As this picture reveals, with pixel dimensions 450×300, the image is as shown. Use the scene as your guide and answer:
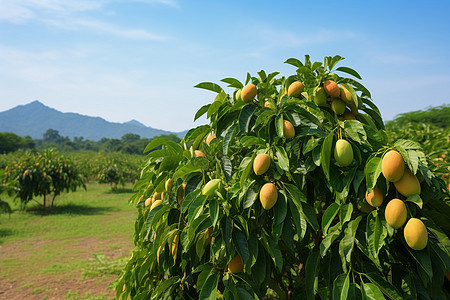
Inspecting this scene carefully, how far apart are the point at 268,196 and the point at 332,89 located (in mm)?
539

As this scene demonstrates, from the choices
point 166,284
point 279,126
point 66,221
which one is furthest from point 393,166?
point 66,221

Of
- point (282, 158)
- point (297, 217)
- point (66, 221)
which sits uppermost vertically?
point (282, 158)

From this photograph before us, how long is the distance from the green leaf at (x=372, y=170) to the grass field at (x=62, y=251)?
4.74 feet

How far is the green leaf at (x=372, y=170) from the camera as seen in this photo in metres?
1.09

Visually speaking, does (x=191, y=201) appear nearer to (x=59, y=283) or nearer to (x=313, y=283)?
(x=313, y=283)

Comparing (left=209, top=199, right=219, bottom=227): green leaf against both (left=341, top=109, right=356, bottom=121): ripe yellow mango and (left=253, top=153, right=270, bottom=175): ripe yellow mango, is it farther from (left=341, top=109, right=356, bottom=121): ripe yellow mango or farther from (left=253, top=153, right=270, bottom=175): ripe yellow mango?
(left=341, top=109, right=356, bottom=121): ripe yellow mango

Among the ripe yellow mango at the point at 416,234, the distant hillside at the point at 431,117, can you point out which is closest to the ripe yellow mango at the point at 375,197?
the ripe yellow mango at the point at 416,234

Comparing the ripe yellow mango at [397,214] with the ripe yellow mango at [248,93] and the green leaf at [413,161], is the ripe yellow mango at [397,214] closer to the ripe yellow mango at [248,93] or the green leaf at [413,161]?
the green leaf at [413,161]

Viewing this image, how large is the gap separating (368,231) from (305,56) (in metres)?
0.82

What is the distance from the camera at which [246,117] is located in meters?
1.38

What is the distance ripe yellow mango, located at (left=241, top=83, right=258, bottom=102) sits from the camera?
1394 millimetres

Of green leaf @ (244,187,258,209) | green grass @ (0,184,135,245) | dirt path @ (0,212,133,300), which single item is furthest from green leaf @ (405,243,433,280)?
green grass @ (0,184,135,245)

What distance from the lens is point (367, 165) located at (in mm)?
1135

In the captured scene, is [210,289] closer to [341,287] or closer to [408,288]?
[341,287]
